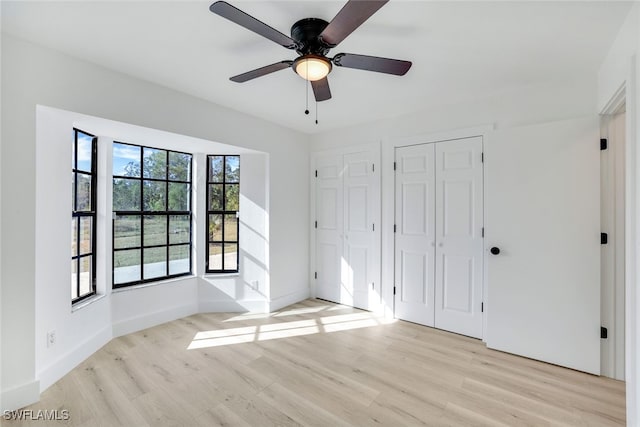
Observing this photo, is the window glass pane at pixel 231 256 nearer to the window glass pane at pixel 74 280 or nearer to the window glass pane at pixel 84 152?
the window glass pane at pixel 74 280

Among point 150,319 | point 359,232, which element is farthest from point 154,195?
point 359,232

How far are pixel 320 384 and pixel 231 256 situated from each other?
2.16m

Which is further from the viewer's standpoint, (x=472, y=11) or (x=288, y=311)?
(x=288, y=311)

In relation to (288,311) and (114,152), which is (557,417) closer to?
(288,311)

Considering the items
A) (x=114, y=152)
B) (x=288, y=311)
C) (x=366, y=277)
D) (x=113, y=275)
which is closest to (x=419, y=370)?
(x=366, y=277)

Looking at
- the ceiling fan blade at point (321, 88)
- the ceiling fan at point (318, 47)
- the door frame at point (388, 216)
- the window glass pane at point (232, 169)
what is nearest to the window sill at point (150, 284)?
the window glass pane at point (232, 169)

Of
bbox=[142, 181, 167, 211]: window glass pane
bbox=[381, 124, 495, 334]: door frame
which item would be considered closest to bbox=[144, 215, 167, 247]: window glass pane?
bbox=[142, 181, 167, 211]: window glass pane

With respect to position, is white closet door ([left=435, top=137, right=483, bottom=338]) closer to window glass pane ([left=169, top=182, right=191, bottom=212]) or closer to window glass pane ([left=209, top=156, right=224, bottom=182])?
window glass pane ([left=209, top=156, right=224, bottom=182])

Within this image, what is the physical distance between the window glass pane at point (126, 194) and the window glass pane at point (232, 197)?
3.36 ft

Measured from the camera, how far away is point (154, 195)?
3.39 meters

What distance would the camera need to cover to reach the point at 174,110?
9.16 feet

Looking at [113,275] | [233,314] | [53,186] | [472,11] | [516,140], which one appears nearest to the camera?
[472,11]

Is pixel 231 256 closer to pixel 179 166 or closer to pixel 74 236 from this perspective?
pixel 179 166

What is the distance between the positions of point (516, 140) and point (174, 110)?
3.29 metres
